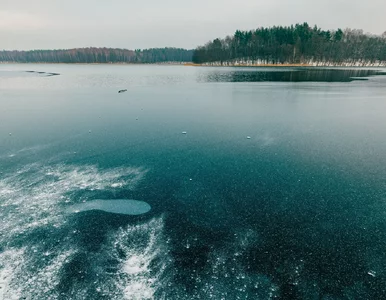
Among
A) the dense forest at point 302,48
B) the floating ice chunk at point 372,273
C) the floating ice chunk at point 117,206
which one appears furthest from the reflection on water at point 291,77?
the dense forest at point 302,48

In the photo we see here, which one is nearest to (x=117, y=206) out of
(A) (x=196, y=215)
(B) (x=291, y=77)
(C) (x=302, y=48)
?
(A) (x=196, y=215)

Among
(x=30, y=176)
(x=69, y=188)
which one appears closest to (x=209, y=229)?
(x=69, y=188)

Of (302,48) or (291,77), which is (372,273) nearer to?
(291,77)

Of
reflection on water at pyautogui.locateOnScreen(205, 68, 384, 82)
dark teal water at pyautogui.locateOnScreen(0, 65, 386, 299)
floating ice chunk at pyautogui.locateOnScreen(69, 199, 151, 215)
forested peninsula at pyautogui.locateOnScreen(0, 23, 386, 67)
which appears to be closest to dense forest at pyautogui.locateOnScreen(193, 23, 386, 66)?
forested peninsula at pyautogui.locateOnScreen(0, 23, 386, 67)

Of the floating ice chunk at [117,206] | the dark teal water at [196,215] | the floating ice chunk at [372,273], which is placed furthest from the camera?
the floating ice chunk at [117,206]

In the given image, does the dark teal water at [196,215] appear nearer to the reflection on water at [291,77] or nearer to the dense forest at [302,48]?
the reflection on water at [291,77]

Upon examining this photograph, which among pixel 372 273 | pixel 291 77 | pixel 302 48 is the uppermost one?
pixel 302 48

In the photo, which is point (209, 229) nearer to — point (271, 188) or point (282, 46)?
point (271, 188)
